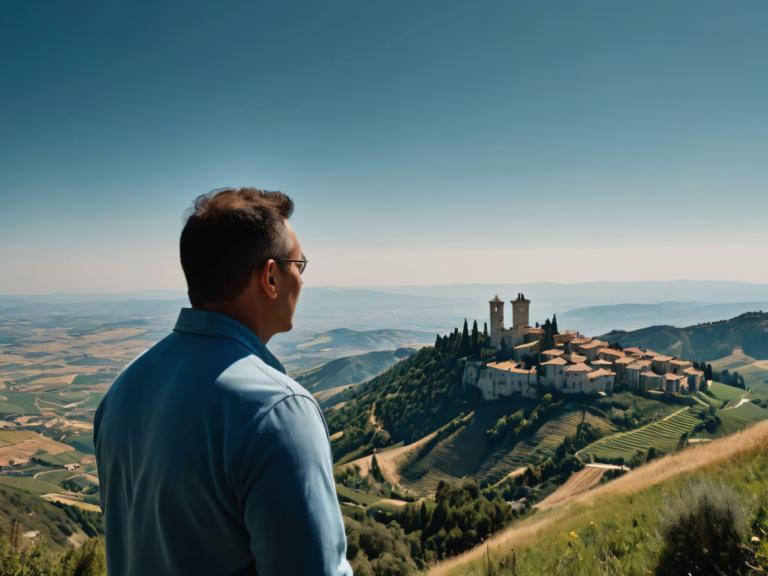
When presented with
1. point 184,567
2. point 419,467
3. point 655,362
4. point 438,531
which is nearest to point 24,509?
point 419,467

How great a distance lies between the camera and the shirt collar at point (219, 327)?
1561 mm

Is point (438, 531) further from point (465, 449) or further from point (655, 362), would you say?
point (655, 362)

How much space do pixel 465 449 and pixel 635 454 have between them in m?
25.4

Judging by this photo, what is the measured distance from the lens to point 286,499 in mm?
1240

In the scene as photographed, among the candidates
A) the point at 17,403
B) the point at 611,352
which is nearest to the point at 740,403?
the point at 611,352

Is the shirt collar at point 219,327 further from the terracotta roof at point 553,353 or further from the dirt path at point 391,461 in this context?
the terracotta roof at point 553,353

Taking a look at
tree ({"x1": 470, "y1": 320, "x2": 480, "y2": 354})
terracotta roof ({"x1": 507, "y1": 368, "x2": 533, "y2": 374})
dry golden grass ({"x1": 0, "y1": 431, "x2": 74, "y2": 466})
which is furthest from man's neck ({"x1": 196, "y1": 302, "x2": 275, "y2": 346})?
dry golden grass ({"x1": 0, "y1": 431, "x2": 74, "y2": 466})

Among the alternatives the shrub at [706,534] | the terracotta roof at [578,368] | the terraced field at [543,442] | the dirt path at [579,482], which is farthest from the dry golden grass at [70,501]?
the shrub at [706,534]

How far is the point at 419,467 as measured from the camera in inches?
2783

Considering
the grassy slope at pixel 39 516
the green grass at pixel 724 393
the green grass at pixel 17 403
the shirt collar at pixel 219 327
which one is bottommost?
the green grass at pixel 17 403

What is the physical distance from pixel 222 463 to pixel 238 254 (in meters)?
0.68

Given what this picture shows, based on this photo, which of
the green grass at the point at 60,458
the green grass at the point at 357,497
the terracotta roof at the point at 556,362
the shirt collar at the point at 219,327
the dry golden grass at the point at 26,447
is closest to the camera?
the shirt collar at the point at 219,327

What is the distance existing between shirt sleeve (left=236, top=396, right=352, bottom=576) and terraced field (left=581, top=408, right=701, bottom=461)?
5841 centimetres

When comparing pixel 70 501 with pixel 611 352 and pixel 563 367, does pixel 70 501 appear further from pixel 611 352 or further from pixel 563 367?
pixel 611 352
